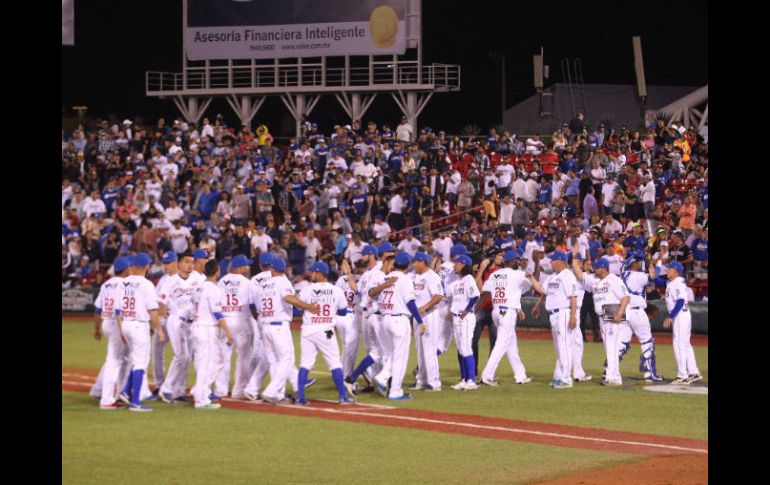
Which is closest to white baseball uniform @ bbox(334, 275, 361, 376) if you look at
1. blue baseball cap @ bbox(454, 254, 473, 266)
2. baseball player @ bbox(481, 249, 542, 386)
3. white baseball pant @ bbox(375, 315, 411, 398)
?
white baseball pant @ bbox(375, 315, 411, 398)

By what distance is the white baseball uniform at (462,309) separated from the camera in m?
14.2

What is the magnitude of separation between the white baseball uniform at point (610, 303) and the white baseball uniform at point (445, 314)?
1.88 meters

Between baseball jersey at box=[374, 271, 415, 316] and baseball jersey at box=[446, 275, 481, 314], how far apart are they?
1209 millimetres

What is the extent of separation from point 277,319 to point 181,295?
1.28m

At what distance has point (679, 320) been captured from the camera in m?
14.2

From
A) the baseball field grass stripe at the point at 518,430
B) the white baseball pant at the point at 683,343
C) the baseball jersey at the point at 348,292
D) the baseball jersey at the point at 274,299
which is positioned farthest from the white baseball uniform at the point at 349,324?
the white baseball pant at the point at 683,343

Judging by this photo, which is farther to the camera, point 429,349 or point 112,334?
point 429,349

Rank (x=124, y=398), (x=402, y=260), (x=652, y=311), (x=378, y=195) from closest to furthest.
Result: (x=402, y=260), (x=124, y=398), (x=652, y=311), (x=378, y=195)

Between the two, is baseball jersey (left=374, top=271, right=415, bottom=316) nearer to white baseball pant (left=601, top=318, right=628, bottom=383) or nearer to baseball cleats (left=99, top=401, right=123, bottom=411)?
white baseball pant (left=601, top=318, right=628, bottom=383)

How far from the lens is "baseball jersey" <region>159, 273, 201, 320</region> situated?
42.7 feet

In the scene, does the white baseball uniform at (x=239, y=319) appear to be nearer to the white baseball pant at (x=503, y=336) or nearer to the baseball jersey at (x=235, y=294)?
the baseball jersey at (x=235, y=294)

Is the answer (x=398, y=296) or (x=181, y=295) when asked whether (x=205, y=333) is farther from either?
(x=398, y=296)

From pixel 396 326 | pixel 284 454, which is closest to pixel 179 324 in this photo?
pixel 396 326

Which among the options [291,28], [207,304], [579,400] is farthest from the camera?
[291,28]
